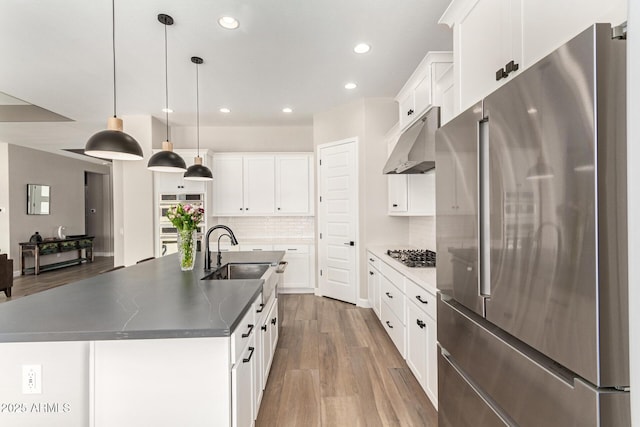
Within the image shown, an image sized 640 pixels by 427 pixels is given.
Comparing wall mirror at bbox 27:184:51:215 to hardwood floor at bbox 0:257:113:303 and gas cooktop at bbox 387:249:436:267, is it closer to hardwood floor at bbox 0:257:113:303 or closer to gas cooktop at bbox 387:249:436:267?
hardwood floor at bbox 0:257:113:303

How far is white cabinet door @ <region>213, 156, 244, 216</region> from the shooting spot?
208 inches

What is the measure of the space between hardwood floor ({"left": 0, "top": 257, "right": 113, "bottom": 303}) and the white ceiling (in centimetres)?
330

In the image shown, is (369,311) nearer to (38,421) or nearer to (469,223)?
(469,223)

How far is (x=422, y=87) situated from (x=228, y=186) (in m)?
3.74

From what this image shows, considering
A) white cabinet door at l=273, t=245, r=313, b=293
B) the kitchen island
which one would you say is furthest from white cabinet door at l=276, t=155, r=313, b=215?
the kitchen island

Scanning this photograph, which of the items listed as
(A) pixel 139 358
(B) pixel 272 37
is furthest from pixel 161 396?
(B) pixel 272 37

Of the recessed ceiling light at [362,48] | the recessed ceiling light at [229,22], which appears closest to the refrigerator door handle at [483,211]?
the recessed ceiling light at [362,48]

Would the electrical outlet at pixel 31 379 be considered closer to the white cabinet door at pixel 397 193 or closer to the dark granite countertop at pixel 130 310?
the dark granite countertop at pixel 130 310

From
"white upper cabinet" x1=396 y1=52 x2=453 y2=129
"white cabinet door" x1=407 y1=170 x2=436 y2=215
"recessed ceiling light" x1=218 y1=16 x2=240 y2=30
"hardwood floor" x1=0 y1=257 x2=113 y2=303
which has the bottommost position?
"hardwood floor" x1=0 y1=257 x2=113 y2=303

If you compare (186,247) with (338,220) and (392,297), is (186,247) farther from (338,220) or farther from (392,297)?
(338,220)

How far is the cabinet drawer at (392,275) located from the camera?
2555mm

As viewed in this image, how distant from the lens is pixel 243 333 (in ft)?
4.76

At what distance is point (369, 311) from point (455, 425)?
8.93 feet

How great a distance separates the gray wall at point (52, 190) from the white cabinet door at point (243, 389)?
Answer: 7.86m
